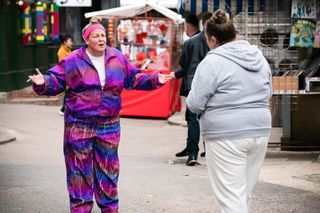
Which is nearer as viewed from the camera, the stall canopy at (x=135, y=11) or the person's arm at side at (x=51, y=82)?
the person's arm at side at (x=51, y=82)

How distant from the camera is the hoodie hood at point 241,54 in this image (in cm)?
527

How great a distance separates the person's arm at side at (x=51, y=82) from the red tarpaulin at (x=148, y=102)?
935 centimetres

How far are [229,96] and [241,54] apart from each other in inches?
12.5

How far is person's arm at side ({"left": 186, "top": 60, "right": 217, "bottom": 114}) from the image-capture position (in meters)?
5.17

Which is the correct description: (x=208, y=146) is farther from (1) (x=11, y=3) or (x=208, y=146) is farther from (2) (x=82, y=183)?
(1) (x=11, y=3)

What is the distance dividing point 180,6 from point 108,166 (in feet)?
16.5

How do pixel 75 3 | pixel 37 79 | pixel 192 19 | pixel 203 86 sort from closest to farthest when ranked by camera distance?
1. pixel 203 86
2. pixel 37 79
3. pixel 192 19
4. pixel 75 3

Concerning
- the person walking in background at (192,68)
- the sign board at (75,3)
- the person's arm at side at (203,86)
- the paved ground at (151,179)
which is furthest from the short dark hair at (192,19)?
the sign board at (75,3)

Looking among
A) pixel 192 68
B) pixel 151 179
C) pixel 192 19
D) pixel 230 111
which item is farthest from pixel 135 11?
pixel 230 111

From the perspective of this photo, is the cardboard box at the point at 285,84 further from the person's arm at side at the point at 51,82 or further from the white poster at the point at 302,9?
the person's arm at side at the point at 51,82

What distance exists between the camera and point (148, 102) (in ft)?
52.2

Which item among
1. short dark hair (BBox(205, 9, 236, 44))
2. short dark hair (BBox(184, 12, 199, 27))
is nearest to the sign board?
short dark hair (BBox(184, 12, 199, 27))

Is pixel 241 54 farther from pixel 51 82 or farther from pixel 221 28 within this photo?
pixel 51 82

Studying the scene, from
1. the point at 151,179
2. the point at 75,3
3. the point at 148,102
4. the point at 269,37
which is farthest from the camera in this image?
the point at 75,3
